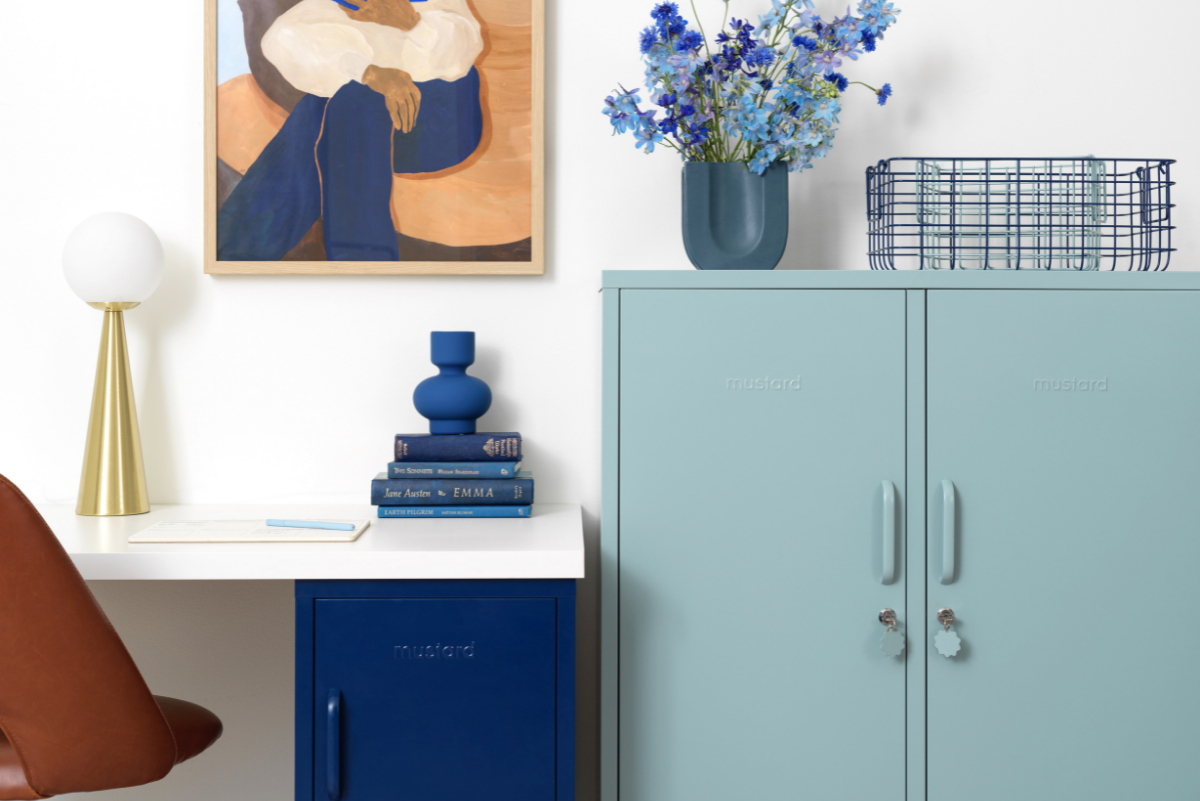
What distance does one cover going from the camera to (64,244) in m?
1.66

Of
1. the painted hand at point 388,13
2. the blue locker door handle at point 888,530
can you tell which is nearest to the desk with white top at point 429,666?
the blue locker door handle at point 888,530

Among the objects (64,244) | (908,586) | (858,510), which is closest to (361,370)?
(64,244)

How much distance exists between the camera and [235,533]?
1336 mm

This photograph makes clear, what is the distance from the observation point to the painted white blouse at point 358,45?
1.64 m

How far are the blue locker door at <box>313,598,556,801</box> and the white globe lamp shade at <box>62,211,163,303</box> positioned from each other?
75 cm

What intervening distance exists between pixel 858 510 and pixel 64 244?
64.4 inches

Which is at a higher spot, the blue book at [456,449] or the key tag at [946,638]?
the blue book at [456,449]

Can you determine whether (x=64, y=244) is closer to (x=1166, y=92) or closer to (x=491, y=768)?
(x=491, y=768)

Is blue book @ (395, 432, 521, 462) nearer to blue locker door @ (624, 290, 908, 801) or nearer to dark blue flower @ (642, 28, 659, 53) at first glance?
blue locker door @ (624, 290, 908, 801)

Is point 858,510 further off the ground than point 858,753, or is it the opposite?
point 858,510

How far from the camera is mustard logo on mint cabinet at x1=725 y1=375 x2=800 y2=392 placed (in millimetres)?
1329

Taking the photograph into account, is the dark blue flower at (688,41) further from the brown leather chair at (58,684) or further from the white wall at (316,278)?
the brown leather chair at (58,684)

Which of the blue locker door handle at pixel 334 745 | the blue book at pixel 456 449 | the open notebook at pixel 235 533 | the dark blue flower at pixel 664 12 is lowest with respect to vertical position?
the blue locker door handle at pixel 334 745

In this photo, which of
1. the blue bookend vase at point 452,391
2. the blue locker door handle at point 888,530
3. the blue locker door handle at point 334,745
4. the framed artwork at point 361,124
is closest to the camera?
the blue locker door handle at point 334,745
